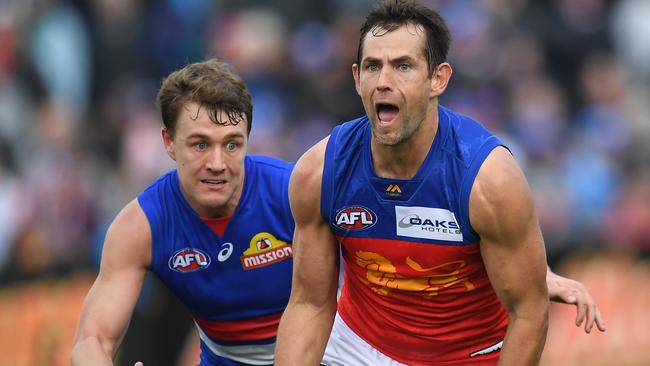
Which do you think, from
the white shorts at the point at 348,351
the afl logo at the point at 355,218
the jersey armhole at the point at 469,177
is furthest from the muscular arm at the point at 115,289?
the jersey armhole at the point at 469,177

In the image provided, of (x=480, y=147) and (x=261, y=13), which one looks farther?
(x=261, y=13)

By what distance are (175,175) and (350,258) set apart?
1366 millimetres

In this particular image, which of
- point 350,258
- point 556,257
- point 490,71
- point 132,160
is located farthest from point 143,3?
point 350,258

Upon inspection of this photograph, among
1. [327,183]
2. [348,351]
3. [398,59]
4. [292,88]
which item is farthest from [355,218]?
[292,88]

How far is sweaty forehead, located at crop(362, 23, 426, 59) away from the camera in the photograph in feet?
22.9

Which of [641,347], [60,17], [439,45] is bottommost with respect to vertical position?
[641,347]

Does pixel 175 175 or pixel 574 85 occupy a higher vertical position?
pixel 574 85

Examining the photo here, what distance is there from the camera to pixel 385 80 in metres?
6.91

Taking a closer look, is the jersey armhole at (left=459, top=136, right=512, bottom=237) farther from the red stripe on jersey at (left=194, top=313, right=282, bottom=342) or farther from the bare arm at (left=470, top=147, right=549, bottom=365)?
the red stripe on jersey at (left=194, top=313, right=282, bottom=342)

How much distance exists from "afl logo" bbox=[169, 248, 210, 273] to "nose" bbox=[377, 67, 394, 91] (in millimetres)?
1814

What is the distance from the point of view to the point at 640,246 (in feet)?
42.9

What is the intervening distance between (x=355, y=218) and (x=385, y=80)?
0.76 meters

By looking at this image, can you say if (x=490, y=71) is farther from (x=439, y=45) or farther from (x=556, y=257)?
(x=439, y=45)

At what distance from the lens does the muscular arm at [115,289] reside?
7821mm
